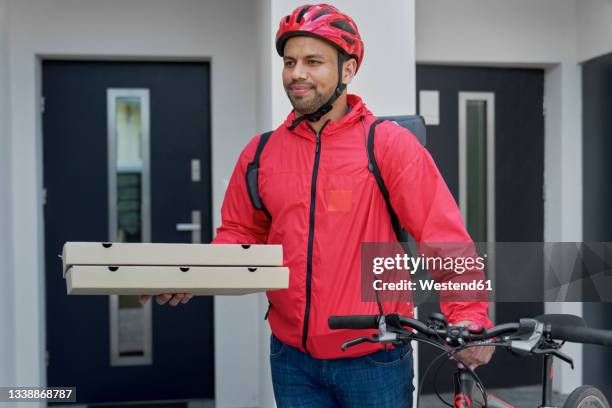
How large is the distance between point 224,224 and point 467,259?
2.34 ft

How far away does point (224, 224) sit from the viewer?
1.99 metres

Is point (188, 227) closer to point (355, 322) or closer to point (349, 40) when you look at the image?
point (349, 40)

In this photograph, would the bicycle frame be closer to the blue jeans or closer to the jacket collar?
the blue jeans

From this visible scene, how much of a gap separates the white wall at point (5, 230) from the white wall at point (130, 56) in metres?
0.07

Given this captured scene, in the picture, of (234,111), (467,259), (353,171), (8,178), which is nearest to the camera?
(467,259)

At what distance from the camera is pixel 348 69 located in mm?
1877

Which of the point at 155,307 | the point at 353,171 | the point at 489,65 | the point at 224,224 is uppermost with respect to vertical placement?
the point at 489,65

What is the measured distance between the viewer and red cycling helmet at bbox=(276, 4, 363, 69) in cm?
178

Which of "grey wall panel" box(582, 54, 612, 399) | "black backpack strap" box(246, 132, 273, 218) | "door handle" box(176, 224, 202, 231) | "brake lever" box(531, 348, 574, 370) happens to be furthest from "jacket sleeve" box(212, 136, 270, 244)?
"grey wall panel" box(582, 54, 612, 399)

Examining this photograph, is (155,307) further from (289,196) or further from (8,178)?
(289,196)

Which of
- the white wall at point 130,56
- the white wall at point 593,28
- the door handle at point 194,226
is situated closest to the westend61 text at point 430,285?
the white wall at point 130,56

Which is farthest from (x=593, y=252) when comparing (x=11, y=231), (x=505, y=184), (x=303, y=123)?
(x=11, y=231)

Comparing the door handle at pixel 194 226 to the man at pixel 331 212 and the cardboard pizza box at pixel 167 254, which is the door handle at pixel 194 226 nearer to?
the man at pixel 331 212

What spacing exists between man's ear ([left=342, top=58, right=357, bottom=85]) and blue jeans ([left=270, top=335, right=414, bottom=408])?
2.41ft
